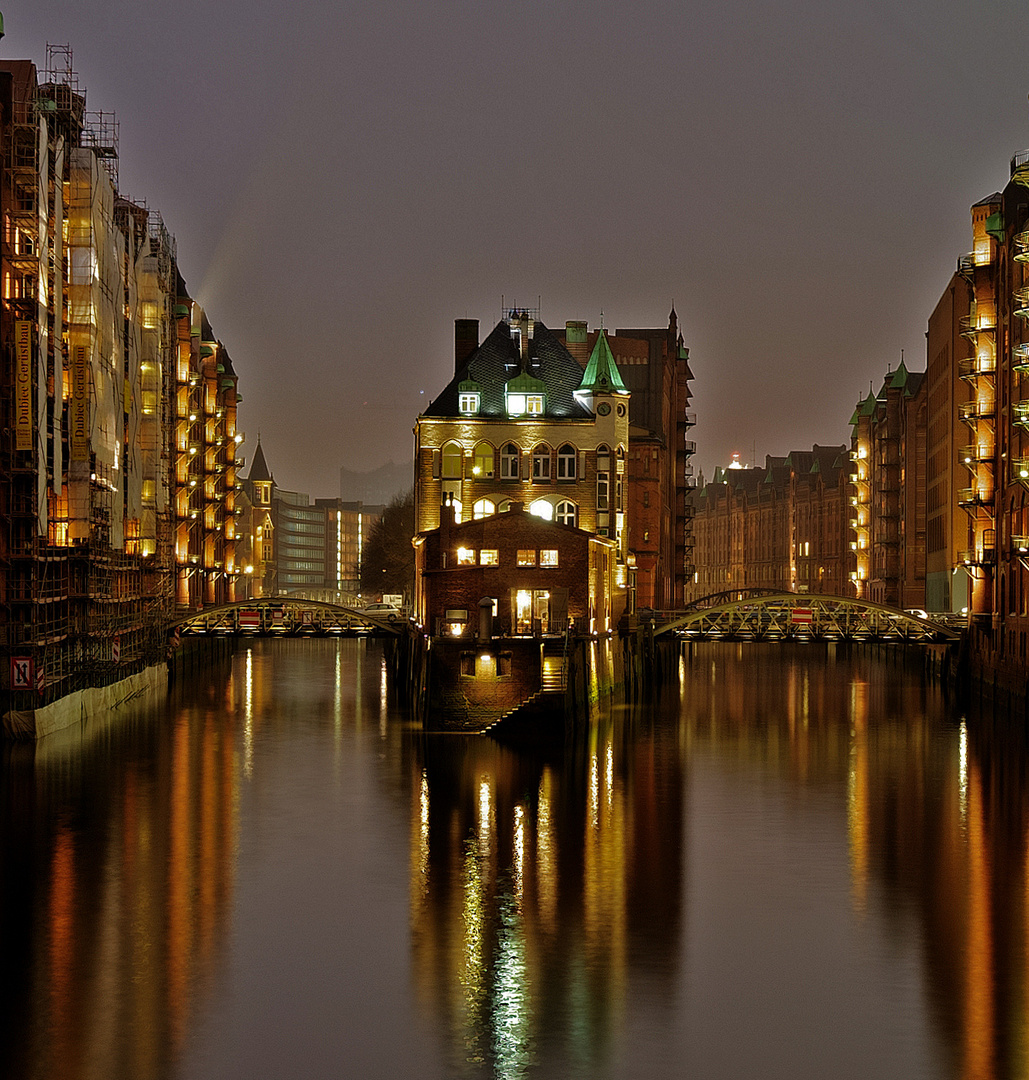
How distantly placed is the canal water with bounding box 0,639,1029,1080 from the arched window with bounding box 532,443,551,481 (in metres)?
21.5

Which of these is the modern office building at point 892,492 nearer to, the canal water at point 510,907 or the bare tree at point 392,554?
the bare tree at point 392,554

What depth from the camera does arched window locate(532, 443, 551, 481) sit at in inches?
3278

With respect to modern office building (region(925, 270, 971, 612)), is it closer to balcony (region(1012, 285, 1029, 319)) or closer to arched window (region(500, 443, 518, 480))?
balcony (region(1012, 285, 1029, 319))

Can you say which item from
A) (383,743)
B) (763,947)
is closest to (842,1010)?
(763,947)

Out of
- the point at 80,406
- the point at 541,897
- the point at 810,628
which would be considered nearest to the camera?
the point at 541,897

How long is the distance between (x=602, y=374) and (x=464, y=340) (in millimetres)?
9543

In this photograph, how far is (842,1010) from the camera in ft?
90.9

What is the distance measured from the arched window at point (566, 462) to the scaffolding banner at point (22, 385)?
34251 millimetres

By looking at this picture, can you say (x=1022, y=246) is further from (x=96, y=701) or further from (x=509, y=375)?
(x=96, y=701)

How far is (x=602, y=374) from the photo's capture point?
8419cm

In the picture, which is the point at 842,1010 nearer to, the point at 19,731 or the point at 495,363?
the point at 19,731

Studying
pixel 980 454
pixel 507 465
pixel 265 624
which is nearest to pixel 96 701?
A: pixel 265 624

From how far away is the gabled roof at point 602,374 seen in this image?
84.2 meters

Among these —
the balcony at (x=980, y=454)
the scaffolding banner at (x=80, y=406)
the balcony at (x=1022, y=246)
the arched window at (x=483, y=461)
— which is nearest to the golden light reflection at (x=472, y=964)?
the scaffolding banner at (x=80, y=406)
